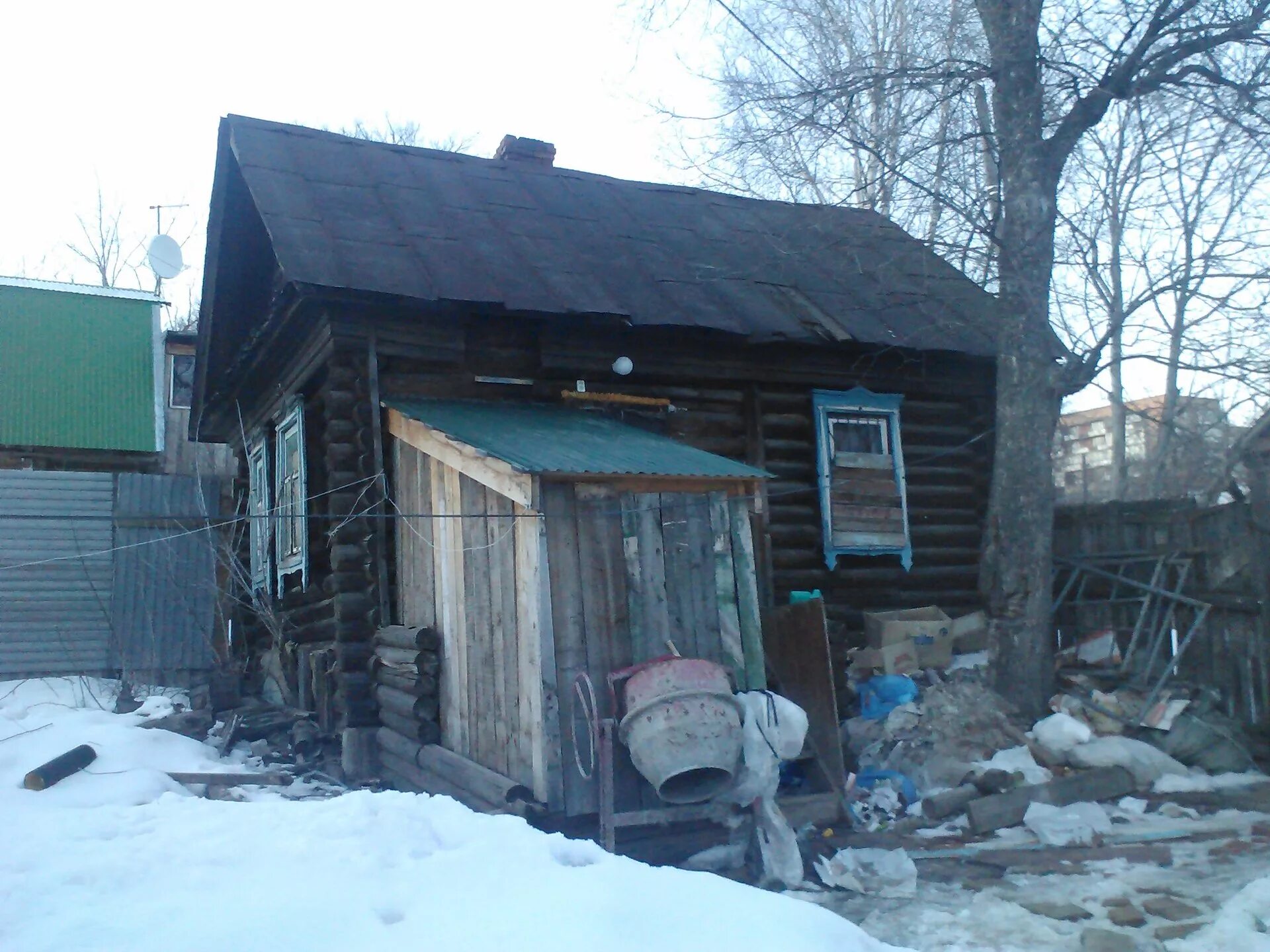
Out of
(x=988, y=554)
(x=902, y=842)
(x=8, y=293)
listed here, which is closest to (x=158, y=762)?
(x=902, y=842)

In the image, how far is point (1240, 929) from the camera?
17.7 ft

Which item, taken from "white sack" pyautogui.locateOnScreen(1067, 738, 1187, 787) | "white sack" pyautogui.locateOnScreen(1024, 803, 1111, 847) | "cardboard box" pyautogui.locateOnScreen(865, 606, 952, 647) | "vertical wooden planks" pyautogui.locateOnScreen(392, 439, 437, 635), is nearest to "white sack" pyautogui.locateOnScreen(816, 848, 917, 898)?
"white sack" pyautogui.locateOnScreen(1024, 803, 1111, 847)

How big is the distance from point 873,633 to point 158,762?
641cm

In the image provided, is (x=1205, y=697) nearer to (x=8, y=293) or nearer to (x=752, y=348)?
(x=752, y=348)

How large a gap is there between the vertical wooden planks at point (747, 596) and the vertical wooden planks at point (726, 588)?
0.04 meters

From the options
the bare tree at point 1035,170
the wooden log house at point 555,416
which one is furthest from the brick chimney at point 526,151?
the bare tree at point 1035,170

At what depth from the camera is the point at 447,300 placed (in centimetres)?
898

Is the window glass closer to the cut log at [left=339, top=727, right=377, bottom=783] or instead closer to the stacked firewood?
the cut log at [left=339, top=727, right=377, bottom=783]

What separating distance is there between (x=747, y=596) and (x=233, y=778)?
3.90 meters

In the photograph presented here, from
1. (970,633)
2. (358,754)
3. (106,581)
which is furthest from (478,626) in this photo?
(106,581)

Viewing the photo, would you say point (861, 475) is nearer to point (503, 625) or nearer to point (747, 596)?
point (747, 596)

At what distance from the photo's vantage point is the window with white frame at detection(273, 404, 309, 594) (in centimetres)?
1047

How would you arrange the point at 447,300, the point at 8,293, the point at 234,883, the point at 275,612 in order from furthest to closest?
the point at 8,293, the point at 275,612, the point at 447,300, the point at 234,883

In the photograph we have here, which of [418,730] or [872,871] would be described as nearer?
[872,871]
